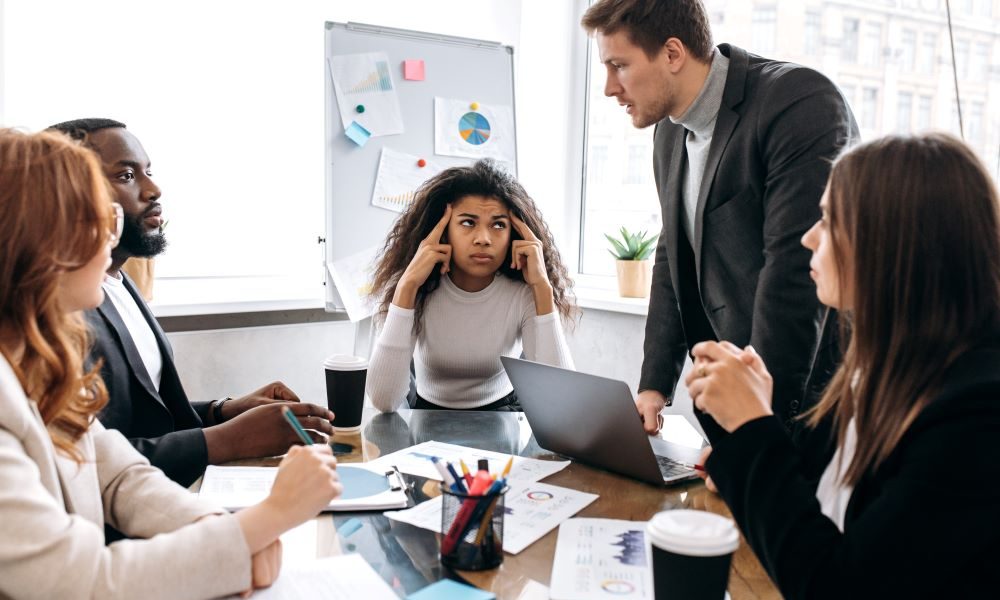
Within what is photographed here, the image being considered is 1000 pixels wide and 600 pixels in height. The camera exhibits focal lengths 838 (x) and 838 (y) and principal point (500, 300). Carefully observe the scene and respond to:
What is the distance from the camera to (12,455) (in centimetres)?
79

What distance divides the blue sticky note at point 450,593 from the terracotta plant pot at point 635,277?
2.32 meters

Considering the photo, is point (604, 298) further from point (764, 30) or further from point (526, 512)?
point (526, 512)

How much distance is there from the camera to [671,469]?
1.40m

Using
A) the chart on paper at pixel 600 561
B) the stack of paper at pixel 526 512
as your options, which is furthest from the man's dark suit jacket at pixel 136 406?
the chart on paper at pixel 600 561

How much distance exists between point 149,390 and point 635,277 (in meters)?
1.96

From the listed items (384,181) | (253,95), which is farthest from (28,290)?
(253,95)

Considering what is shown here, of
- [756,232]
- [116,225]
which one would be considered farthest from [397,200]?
[116,225]

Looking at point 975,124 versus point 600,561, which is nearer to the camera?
point 600,561

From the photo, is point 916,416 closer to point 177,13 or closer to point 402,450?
point 402,450

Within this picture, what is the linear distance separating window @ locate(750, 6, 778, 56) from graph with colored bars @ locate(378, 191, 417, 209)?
4.45 ft

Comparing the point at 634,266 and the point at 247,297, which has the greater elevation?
the point at 634,266

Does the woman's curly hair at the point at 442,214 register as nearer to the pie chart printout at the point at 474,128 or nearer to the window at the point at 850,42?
the pie chart printout at the point at 474,128

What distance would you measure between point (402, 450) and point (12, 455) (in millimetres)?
801

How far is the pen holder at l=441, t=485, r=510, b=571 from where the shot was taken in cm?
98
